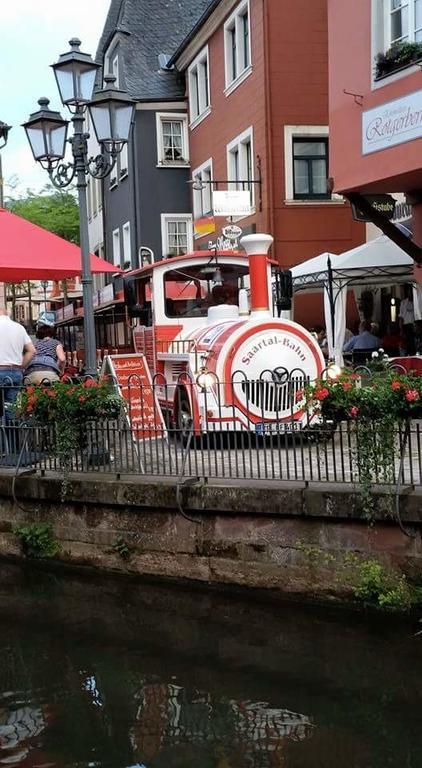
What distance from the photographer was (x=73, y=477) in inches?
325

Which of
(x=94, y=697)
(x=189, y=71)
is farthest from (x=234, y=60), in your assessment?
(x=94, y=697)

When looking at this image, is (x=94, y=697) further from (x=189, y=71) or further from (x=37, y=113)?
(x=189, y=71)

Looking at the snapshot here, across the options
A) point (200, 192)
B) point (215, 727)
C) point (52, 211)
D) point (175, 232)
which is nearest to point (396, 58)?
point (215, 727)

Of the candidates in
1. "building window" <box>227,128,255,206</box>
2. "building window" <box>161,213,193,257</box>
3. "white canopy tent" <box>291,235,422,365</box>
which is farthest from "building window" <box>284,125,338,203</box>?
"building window" <box>161,213,193,257</box>

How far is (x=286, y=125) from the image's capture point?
20.0 metres

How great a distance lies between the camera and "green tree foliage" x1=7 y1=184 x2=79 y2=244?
42688mm

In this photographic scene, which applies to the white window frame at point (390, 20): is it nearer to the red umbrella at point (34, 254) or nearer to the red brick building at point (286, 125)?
the red umbrella at point (34, 254)

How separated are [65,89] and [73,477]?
3.99m

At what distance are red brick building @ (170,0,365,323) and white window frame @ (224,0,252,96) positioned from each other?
23 mm

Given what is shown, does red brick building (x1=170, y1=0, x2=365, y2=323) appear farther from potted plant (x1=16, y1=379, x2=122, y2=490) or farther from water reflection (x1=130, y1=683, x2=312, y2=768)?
water reflection (x1=130, y1=683, x2=312, y2=768)

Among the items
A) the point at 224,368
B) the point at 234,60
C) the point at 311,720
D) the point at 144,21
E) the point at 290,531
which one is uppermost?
the point at 144,21

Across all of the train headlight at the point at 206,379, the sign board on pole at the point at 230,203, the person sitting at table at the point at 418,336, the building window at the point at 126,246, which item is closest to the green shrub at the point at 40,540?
the train headlight at the point at 206,379

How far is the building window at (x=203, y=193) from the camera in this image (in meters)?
24.5

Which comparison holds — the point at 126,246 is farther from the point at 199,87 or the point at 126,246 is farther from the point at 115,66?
the point at 199,87
